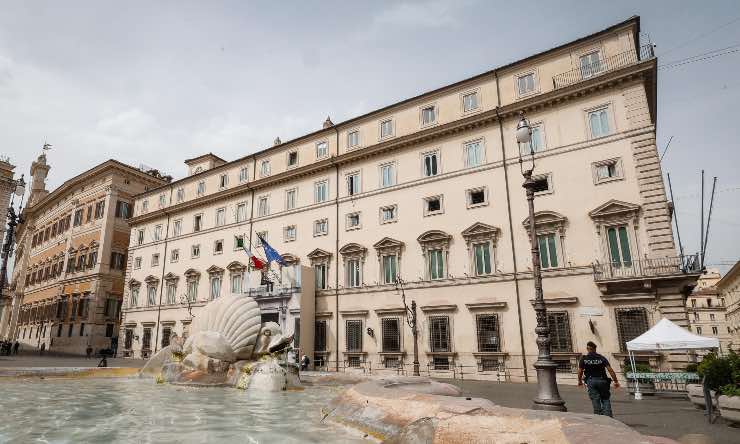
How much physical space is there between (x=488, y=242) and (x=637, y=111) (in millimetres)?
9302

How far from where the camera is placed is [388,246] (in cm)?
2633

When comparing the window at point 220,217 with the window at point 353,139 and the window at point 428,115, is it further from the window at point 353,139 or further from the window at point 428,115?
the window at point 428,115

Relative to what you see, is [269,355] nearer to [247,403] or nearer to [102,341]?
[247,403]

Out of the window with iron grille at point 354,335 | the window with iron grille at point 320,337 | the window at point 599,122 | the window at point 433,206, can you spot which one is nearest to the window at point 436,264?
the window at point 433,206

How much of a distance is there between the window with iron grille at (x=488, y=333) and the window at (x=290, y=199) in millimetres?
16128

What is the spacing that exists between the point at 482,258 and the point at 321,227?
1166 cm

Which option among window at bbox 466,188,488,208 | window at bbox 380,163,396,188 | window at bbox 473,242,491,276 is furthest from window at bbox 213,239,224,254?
window at bbox 473,242,491,276

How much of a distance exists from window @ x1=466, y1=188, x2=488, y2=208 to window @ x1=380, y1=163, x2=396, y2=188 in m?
5.24

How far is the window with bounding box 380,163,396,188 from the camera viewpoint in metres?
27.7

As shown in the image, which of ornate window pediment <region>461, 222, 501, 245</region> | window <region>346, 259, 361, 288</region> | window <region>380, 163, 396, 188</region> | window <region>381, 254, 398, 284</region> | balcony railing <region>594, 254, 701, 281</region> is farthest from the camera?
window <region>380, 163, 396, 188</region>

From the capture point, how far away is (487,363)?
21.8 m

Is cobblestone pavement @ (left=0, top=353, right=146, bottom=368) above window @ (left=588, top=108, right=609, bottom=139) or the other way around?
the other way around

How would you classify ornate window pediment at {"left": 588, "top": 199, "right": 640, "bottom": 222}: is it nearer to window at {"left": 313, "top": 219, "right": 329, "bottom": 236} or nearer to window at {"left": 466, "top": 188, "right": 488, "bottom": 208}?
window at {"left": 466, "top": 188, "right": 488, "bottom": 208}

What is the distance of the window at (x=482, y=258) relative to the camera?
2305 centimetres
